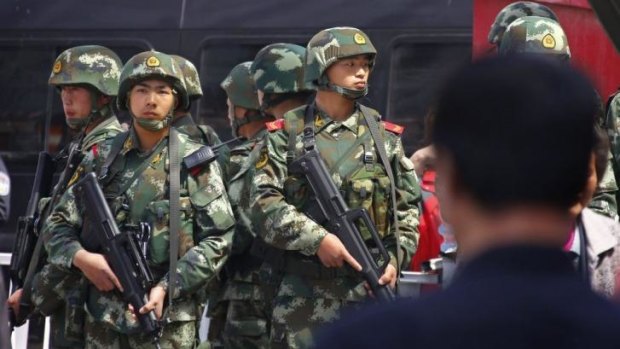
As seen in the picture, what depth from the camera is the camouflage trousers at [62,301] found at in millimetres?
6426

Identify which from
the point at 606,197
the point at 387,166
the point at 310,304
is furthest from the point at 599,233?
the point at 310,304

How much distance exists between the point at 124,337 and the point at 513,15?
7.83ft

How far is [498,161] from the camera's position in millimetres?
1901

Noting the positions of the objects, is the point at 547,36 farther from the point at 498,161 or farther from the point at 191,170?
the point at 498,161

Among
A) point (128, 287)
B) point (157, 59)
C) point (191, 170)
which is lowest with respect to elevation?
point (128, 287)

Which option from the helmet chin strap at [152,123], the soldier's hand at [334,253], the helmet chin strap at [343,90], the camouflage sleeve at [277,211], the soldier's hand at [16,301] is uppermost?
the helmet chin strap at [343,90]

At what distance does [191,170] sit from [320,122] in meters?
0.58

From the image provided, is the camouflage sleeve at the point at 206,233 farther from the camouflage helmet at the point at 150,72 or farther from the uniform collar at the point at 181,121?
the uniform collar at the point at 181,121

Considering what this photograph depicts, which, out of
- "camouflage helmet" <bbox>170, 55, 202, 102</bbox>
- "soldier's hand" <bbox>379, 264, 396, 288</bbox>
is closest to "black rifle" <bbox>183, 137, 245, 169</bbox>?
"soldier's hand" <bbox>379, 264, 396, 288</bbox>

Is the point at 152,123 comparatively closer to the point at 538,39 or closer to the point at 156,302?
the point at 156,302

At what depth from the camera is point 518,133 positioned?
188cm

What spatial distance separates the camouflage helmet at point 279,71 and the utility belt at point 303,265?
1.11 metres

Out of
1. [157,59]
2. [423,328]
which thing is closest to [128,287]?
[157,59]

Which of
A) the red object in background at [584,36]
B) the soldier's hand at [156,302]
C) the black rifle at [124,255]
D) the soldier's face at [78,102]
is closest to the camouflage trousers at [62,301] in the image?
the black rifle at [124,255]
